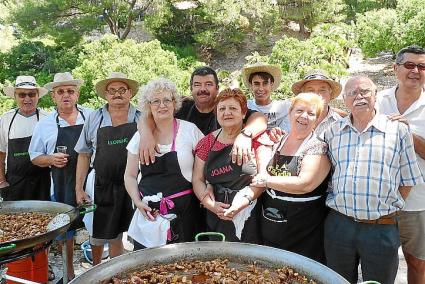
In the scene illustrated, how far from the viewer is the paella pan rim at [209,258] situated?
7.43 feet

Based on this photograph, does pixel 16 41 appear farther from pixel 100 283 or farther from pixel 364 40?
pixel 100 283

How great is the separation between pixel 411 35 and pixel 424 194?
14776mm

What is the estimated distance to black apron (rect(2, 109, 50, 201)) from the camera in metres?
4.48

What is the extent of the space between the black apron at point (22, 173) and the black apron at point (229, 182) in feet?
7.32

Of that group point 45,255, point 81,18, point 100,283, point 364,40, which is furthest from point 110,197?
point 81,18

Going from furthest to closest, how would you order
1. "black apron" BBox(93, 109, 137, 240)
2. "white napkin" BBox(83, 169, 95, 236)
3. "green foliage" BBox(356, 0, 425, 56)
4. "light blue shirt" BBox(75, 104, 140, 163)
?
1. "green foliage" BBox(356, 0, 425, 56)
2. "white napkin" BBox(83, 169, 95, 236)
3. "light blue shirt" BBox(75, 104, 140, 163)
4. "black apron" BBox(93, 109, 137, 240)

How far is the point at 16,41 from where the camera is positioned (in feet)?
74.9

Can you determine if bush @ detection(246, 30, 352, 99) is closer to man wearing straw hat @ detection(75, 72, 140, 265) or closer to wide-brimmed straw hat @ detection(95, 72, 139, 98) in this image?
wide-brimmed straw hat @ detection(95, 72, 139, 98)

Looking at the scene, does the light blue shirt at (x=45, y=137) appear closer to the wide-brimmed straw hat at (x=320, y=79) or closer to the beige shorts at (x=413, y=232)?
the wide-brimmed straw hat at (x=320, y=79)

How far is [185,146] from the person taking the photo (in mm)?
3227

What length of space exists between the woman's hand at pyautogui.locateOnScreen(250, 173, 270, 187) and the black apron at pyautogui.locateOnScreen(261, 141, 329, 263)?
0.25 ft

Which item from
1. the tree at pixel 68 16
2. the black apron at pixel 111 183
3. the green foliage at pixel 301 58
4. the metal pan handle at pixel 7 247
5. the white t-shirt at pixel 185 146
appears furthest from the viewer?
the tree at pixel 68 16

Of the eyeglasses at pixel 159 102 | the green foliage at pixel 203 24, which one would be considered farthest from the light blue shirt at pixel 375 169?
the green foliage at pixel 203 24

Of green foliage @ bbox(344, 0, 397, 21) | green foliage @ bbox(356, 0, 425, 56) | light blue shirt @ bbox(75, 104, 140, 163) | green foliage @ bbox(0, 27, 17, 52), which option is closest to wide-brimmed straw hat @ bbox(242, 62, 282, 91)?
light blue shirt @ bbox(75, 104, 140, 163)
